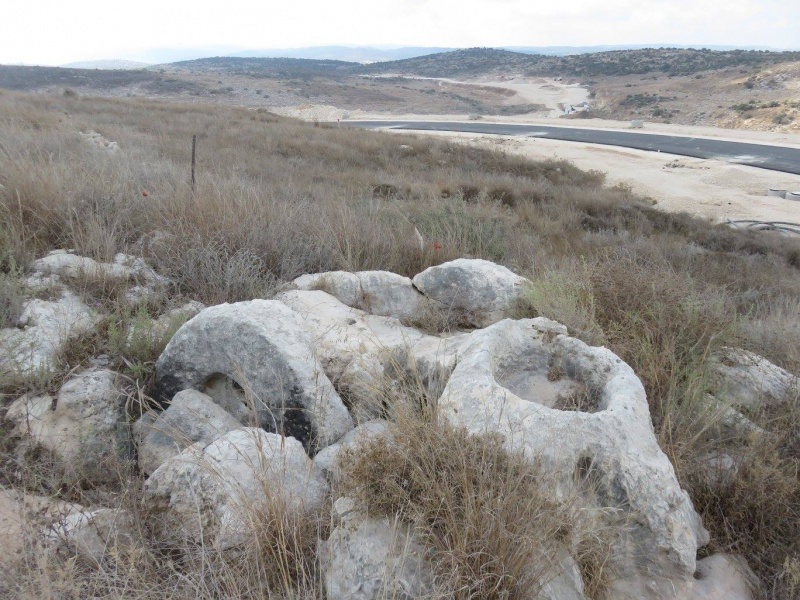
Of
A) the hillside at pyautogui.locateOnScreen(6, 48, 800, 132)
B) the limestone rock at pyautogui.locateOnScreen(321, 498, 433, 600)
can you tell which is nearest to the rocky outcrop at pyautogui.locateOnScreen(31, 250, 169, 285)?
the limestone rock at pyautogui.locateOnScreen(321, 498, 433, 600)

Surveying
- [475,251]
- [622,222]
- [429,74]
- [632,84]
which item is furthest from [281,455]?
[429,74]

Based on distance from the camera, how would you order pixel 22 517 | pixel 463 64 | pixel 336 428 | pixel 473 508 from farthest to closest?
pixel 463 64 → pixel 336 428 → pixel 22 517 → pixel 473 508

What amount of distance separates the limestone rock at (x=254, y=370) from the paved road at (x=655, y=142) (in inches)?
879

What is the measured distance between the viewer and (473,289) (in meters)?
4.43

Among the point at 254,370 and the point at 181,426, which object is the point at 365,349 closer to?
the point at 254,370

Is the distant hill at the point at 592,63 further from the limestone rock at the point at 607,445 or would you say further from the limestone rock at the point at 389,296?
the limestone rock at the point at 607,445

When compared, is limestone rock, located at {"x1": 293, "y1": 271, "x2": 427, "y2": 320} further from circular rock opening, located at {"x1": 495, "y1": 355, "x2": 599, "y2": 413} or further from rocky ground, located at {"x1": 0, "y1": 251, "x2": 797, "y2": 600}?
circular rock opening, located at {"x1": 495, "y1": 355, "x2": 599, "y2": 413}

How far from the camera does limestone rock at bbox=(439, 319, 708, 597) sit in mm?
2242

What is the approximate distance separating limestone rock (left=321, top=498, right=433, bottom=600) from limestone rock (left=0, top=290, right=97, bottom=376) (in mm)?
2026

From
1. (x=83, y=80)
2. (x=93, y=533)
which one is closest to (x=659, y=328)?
(x=93, y=533)

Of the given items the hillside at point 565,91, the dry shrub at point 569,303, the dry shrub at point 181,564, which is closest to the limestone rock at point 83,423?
the dry shrub at point 181,564

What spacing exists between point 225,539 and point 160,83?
64659mm

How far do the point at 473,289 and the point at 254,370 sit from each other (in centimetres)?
205

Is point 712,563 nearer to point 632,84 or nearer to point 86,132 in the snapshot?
point 86,132
